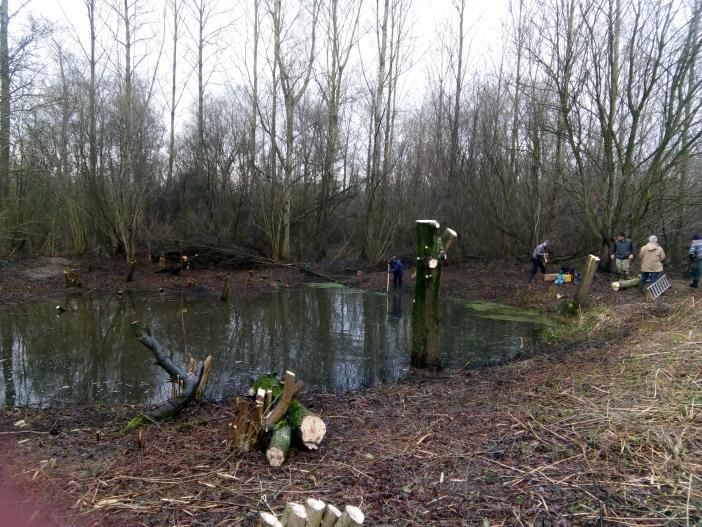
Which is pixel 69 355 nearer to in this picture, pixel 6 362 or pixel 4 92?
pixel 6 362

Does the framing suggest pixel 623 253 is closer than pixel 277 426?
No

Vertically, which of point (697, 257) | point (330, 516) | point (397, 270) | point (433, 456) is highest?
point (697, 257)

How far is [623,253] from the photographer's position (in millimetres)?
15164

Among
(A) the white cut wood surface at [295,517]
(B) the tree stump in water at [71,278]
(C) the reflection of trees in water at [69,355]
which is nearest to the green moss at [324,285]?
(C) the reflection of trees in water at [69,355]

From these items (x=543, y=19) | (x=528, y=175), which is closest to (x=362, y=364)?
(x=543, y=19)

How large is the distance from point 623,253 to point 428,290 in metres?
10.7

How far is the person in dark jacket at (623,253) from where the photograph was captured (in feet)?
49.5

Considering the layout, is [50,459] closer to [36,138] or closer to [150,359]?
[150,359]

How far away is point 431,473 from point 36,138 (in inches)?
762

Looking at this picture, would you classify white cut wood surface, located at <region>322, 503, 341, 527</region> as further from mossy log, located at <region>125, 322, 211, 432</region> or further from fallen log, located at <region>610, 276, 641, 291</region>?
fallen log, located at <region>610, 276, 641, 291</region>

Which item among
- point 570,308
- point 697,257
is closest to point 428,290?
point 570,308

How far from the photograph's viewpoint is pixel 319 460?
4398 millimetres

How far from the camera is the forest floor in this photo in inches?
135

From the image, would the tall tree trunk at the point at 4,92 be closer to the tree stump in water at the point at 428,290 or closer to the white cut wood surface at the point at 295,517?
the tree stump in water at the point at 428,290
